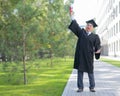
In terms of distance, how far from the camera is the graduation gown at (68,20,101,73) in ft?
38.8

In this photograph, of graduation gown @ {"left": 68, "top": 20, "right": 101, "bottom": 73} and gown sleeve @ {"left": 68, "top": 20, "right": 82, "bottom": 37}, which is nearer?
gown sleeve @ {"left": 68, "top": 20, "right": 82, "bottom": 37}

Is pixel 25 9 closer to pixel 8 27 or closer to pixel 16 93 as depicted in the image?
pixel 8 27

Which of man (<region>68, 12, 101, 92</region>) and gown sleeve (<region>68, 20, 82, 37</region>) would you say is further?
man (<region>68, 12, 101, 92</region>)

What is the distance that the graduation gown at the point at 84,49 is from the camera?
11.8 m

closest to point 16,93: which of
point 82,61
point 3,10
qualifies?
point 82,61

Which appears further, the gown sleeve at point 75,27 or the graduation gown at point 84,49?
the graduation gown at point 84,49

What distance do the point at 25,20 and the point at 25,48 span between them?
4.57ft

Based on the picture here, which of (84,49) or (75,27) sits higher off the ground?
(75,27)

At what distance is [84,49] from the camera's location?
467 inches

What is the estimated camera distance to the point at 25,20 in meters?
16.1

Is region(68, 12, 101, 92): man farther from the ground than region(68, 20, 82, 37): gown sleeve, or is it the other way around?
region(68, 20, 82, 37): gown sleeve

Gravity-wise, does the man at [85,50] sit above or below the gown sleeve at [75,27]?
below

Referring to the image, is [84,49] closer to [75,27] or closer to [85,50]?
[85,50]

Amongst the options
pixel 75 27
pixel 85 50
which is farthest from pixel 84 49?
pixel 75 27
